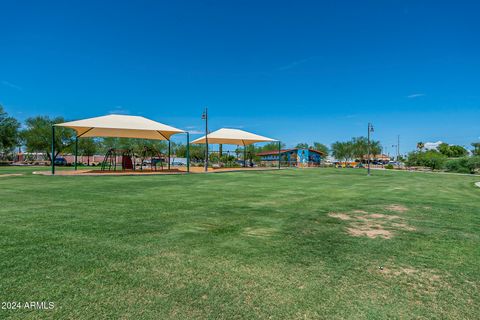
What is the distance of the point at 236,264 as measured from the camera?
10.4 feet

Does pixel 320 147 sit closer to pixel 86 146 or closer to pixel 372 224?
pixel 86 146

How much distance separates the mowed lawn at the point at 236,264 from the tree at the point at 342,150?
63541 millimetres

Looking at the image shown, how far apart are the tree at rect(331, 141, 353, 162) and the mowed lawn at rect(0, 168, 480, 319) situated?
63541 millimetres

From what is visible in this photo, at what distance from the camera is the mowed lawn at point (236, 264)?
235 cm

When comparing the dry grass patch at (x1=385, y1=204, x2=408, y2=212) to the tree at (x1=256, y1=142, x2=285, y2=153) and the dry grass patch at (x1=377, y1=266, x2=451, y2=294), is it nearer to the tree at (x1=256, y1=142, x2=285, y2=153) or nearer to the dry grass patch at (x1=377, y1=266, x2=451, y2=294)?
the dry grass patch at (x1=377, y1=266, x2=451, y2=294)

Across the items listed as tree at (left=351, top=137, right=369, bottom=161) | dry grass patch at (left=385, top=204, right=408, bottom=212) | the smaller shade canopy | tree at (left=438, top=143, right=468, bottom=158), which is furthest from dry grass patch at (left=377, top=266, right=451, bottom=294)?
tree at (left=438, top=143, right=468, bottom=158)

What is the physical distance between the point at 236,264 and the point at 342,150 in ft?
224

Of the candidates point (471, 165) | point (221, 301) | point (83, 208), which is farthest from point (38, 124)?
point (471, 165)

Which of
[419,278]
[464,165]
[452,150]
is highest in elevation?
[452,150]

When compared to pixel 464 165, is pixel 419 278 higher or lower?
lower

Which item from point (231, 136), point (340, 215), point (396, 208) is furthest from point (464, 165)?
point (340, 215)

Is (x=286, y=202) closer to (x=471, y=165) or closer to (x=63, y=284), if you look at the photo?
(x=63, y=284)

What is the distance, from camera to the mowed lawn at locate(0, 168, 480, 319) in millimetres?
2348

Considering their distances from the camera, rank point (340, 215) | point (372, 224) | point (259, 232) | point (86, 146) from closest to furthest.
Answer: point (259, 232), point (372, 224), point (340, 215), point (86, 146)
